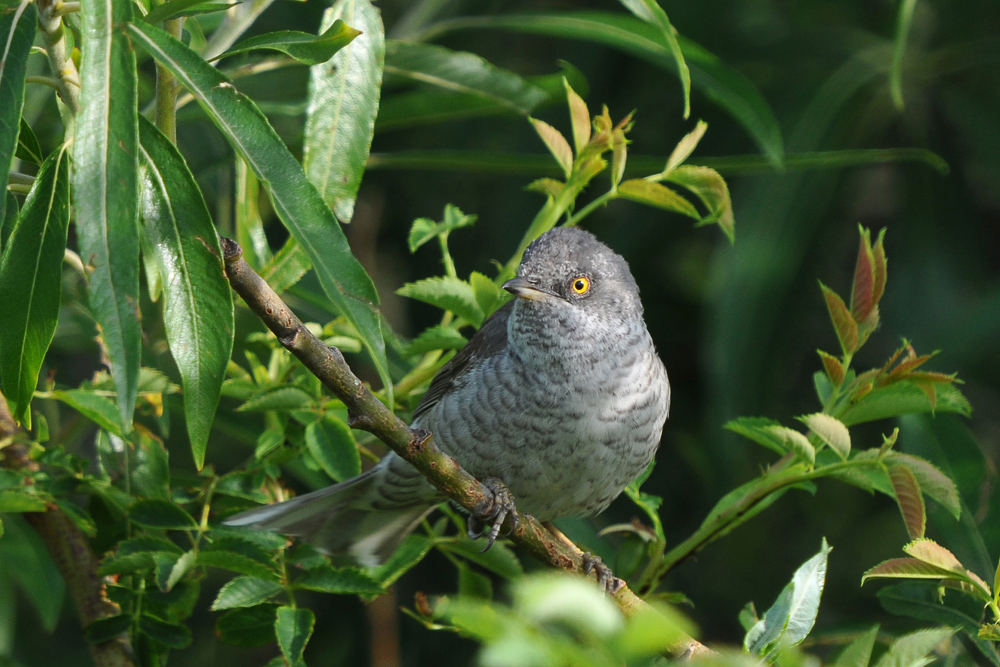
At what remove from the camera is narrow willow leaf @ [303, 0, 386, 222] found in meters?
2.14

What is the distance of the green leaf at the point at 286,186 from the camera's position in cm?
153

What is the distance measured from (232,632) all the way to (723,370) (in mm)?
2459

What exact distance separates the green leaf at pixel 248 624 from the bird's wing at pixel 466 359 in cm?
84

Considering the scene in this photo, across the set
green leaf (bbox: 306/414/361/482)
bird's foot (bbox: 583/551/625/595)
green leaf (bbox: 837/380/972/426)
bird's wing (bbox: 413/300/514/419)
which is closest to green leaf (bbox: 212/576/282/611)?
green leaf (bbox: 306/414/361/482)

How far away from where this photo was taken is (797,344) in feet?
14.8

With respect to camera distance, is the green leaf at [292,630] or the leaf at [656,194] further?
the leaf at [656,194]

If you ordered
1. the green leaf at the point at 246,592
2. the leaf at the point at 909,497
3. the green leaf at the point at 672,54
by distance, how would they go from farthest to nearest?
the green leaf at the point at 672,54
the green leaf at the point at 246,592
the leaf at the point at 909,497

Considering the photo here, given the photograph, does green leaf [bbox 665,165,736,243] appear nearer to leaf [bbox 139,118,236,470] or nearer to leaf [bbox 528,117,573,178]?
leaf [bbox 528,117,573,178]

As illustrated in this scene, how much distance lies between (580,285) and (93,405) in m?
1.36

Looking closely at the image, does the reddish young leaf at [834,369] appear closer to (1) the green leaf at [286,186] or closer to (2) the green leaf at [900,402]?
(2) the green leaf at [900,402]

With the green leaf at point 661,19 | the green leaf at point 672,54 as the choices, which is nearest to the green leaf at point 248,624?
the green leaf at point 661,19

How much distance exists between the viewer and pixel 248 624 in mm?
2098

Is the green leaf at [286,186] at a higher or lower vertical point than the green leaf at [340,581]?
higher

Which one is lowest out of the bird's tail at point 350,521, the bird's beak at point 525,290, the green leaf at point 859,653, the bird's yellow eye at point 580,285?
the bird's tail at point 350,521
